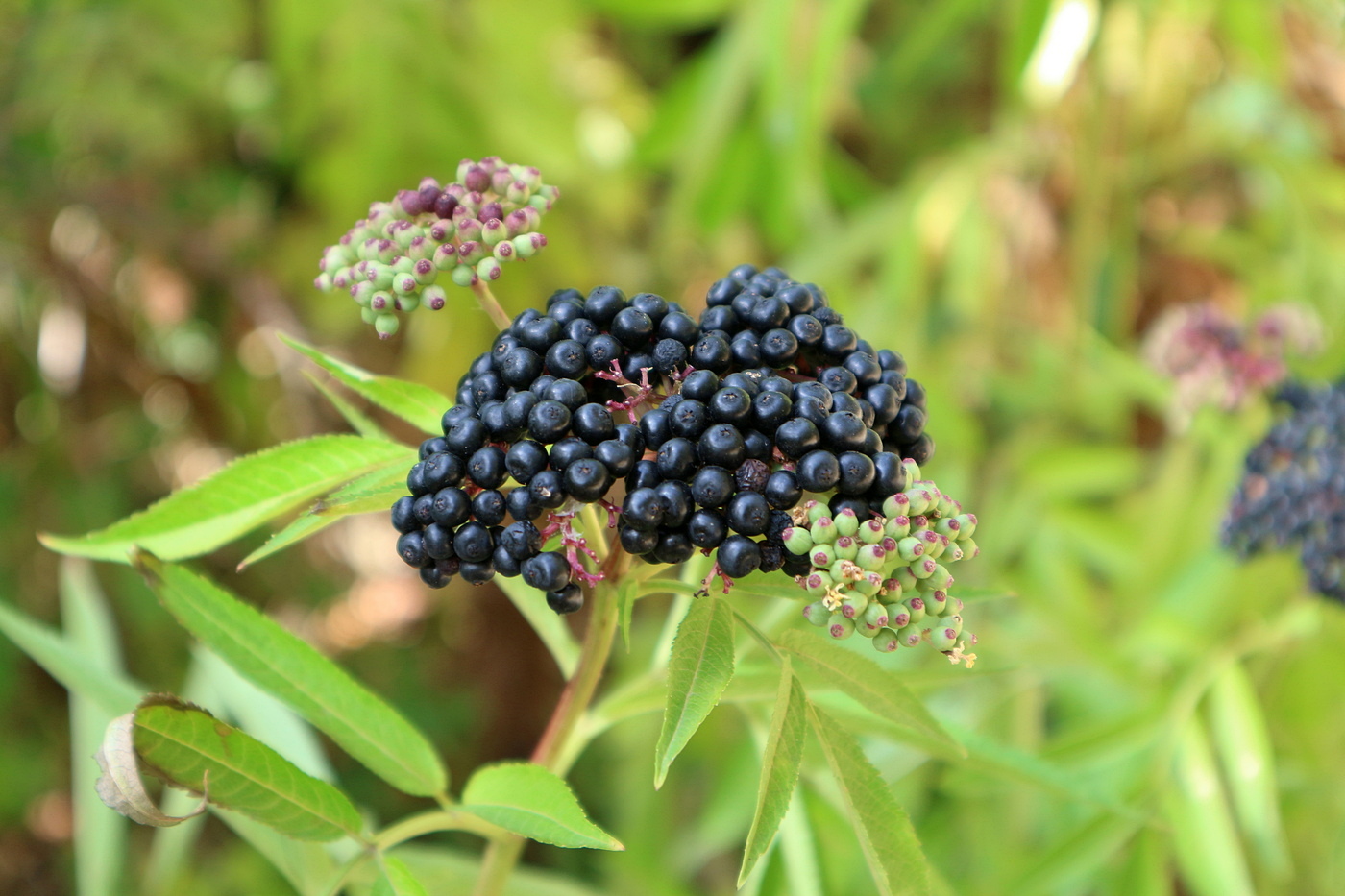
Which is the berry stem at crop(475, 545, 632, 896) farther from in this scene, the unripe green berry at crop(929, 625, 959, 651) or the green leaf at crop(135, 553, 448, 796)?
the unripe green berry at crop(929, 625, 959, 651)

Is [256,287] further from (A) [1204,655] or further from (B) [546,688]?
(A) [1204,655]

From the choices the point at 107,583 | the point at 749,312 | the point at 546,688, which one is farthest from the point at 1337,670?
the point at 107,583

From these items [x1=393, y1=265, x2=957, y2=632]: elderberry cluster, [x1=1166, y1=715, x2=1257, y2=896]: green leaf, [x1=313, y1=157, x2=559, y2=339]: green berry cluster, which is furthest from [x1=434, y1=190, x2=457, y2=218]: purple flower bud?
[x1=1166, y1=715, x2=1257, y2=896]: green leaf

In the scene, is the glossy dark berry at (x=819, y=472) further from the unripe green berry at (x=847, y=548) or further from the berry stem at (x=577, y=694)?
the berry stem at (x=577, y=694)

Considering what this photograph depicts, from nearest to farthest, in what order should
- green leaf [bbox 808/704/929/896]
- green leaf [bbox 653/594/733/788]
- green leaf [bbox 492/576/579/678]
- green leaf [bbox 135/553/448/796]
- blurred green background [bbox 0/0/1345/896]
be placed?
green leaf [bbox 653/594/733/788], green leaf [bbox 808/704/929/896], green leaf [bbox 135/553/448/796], green leaf [bbox 492/576/579/678], blurred green background [bbox 0/0/1345/896]

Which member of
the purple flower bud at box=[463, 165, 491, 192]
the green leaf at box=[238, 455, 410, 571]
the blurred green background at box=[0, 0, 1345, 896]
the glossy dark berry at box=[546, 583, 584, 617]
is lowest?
the glossy dark berry at box=[546, 583, 584, 617]

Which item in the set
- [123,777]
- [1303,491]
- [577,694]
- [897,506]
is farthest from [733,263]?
[123,777]

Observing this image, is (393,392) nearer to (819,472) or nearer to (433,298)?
(433,298)
